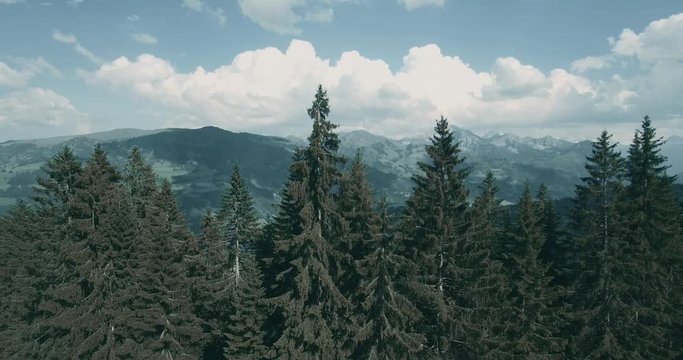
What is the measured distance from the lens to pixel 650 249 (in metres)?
33.8

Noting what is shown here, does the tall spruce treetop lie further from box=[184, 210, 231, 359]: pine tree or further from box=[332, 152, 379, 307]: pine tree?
box=[332, 152, 379, 307]: pine tree

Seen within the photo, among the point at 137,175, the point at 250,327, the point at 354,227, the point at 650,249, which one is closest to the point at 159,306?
the point at 250,327

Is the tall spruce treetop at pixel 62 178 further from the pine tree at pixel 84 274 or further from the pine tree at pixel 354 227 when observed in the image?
→ the pine tree at pixel 354 227

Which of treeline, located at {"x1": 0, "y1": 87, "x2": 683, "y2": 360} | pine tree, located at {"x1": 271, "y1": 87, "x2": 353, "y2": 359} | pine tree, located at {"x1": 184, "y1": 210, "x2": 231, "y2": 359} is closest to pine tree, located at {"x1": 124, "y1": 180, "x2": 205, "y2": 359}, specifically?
treeline, located at {"x1": 0, "y1": 87, "x2": 683, "y2": 360}

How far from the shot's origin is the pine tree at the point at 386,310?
88.9ft

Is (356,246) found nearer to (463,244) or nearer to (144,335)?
(463,244)

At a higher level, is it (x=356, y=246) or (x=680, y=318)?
(x=356, y=246)

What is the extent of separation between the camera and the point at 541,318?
30.9 m

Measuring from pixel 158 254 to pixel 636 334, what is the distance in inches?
1383

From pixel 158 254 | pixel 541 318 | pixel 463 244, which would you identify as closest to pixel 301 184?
pixel 463 244

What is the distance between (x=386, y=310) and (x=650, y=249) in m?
21.4

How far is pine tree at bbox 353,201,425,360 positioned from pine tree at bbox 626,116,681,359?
16295mm

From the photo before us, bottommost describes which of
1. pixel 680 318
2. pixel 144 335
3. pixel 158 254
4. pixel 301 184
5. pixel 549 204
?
pixel 144 335

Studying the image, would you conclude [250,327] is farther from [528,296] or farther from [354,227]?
[528,296]
